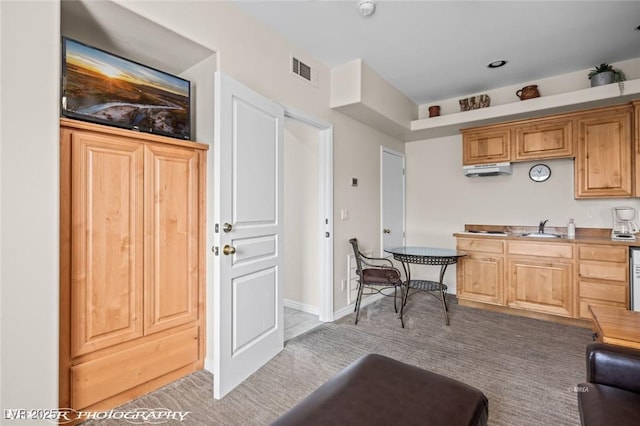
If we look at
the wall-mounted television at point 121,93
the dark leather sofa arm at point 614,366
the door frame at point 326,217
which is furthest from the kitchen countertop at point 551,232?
the wall-mounted television at point 121,93

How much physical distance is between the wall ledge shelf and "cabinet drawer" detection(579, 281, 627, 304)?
1884mm

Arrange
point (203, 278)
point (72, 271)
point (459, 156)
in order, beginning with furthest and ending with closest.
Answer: point (459, 156), point (203, 278), point (72, 271)

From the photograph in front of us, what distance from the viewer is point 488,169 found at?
3.86 metres

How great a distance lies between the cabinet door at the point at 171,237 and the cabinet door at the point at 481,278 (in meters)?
3.16

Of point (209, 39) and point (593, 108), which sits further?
point (593, 108)

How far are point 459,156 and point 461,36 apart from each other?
1987 millimetres

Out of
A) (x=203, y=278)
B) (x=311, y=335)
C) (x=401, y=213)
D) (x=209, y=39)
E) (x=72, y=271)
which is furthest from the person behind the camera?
(x=401, y=213)

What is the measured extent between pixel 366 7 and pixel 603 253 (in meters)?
3.27

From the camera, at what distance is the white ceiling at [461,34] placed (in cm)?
231

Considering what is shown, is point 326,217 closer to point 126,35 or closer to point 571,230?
point 126,35

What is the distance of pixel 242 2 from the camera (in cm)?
222

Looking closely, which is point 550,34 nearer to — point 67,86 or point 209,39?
point 209,39

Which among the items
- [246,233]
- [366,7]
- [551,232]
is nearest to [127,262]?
[246,233]

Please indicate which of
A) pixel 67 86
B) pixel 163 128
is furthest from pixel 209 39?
pixel 67 86
